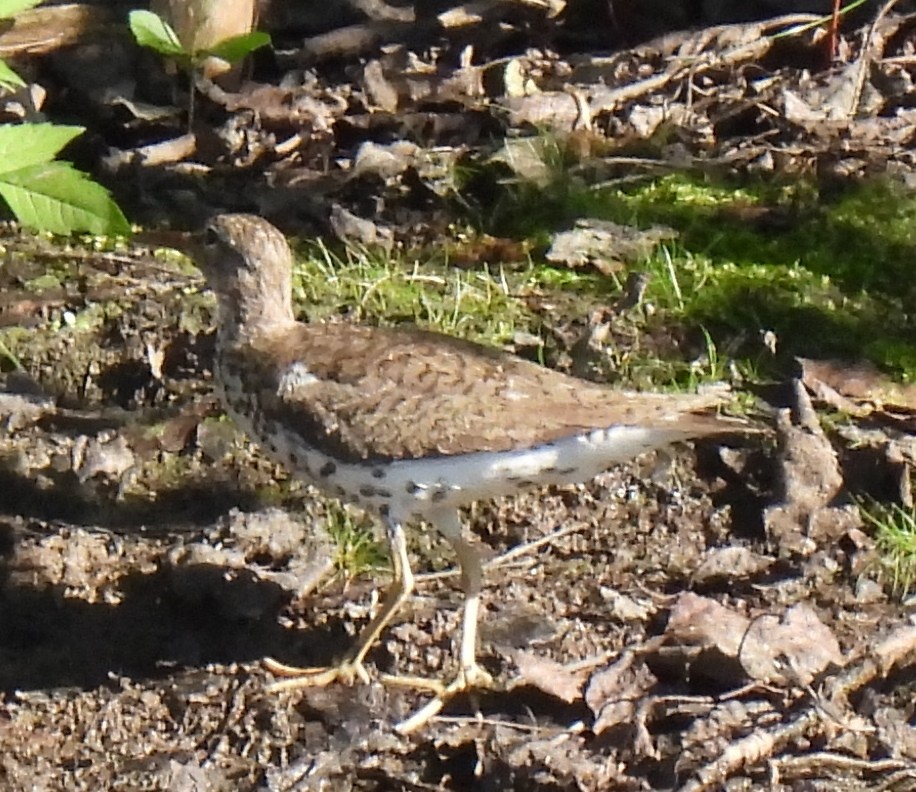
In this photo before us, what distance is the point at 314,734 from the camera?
15.2ft

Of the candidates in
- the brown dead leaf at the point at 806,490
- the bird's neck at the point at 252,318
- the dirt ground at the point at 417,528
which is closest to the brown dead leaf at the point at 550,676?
the dirt ground at the point at 417,528

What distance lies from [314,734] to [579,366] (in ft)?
5.82

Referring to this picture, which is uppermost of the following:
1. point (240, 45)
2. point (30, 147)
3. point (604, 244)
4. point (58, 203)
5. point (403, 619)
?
point (30, 147)

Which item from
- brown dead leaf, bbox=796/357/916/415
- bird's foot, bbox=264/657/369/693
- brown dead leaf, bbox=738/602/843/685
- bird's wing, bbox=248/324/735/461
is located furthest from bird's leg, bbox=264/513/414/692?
brown dead leaf, bbox=796/357/916/415

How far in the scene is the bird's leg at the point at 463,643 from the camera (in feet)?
15.3

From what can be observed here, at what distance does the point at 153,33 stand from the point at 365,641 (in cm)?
292

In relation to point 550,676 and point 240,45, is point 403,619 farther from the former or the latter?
point 240,45

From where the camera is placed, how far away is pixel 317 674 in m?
4.82

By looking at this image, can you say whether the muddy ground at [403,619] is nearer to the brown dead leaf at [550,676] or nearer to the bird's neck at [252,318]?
the brown dead leaf at [550,676]

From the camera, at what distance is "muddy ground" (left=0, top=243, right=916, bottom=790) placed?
4469 millimetres

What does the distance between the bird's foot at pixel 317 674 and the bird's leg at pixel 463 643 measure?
0.30 feet

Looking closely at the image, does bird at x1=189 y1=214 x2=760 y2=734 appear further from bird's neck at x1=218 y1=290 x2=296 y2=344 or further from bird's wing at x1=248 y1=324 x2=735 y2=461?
bird's neck at x1=218 y1=290 x2=296 y2=344

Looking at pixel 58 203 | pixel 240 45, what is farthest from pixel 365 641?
pixel 240 45

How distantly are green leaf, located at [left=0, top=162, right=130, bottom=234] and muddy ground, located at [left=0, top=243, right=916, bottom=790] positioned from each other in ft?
3.50
